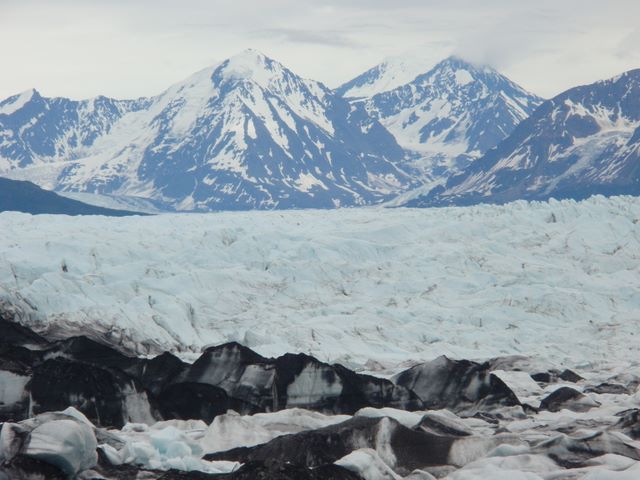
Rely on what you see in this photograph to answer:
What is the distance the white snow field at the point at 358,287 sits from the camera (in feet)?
150

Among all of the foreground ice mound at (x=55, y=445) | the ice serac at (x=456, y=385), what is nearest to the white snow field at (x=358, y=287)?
the ice serac at (x=456, y=385)

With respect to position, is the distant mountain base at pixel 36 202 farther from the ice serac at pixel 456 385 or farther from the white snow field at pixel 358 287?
the ice serac at pixel 456 385

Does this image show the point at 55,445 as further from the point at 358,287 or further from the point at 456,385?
the point at 358,287

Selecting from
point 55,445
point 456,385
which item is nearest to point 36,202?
point 456,385

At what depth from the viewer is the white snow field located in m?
45.8

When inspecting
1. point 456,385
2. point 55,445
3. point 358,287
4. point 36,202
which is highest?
point 55,445

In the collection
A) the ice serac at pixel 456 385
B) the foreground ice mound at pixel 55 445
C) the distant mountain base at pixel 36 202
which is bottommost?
the distant mountain base at pixel 36 202

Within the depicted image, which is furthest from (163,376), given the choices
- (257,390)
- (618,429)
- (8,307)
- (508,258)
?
(508,258)

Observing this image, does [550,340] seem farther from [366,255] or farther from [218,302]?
[366,255]

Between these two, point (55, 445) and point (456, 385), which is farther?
point (456, 385)

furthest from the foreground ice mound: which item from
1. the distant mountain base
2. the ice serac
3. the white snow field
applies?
the distant mountain base

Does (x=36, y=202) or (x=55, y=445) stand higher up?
(x=55, y=445)

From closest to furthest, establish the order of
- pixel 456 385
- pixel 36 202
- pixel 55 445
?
1. pixel 55 445
2. pixel 456 385
3. pixel 36 202

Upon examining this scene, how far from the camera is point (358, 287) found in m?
62.3
